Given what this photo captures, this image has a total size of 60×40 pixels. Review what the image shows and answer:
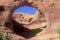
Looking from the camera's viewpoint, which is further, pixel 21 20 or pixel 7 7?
pixel 21 20

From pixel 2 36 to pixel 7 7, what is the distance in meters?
10.1

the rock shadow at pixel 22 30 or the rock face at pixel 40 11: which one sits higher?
the rock face at pixel 40 11

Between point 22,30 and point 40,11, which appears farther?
point 22,30

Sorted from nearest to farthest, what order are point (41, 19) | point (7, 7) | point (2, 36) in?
point (2, 36) → point (7, 7) → point (41, 19)

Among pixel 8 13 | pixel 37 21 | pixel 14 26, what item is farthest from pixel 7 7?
pixel 37 21

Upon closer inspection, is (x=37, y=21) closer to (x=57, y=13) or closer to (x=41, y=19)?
(x=41, y=19)

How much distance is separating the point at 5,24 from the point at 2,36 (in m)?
9.16

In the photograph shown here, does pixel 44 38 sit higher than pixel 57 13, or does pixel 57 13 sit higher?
pixel 57 13

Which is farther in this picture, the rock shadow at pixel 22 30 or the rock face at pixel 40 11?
the rock shadow at pixel 22 30

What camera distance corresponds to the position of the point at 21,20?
34.5 meters

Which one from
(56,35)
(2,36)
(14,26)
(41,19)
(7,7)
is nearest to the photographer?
(2,36)

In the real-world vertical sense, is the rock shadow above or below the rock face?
below

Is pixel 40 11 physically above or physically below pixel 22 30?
above

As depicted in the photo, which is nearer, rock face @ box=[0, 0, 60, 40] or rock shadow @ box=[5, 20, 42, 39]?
rock face @ box=[0, 0, 60, 40]
